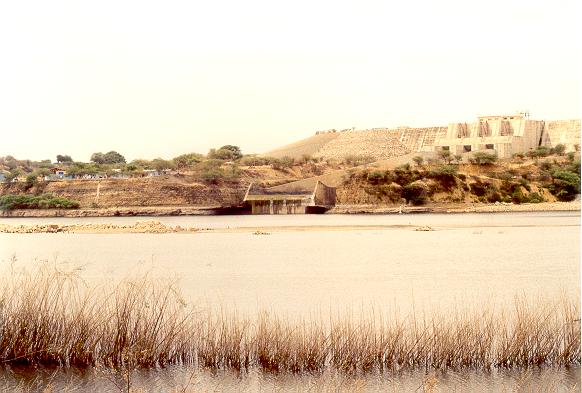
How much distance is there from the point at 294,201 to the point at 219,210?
5.22 m

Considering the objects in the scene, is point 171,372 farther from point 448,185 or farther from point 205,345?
point 448,185

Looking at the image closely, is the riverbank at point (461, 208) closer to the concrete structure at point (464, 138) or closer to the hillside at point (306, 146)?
the concrete structure at point (464, 138)

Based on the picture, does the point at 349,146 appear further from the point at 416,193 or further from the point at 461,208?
the point at 461,208

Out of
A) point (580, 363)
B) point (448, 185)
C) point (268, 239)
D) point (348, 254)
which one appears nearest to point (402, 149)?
point (448, 185)

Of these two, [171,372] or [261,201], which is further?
[261,201]

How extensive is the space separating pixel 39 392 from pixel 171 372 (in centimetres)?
124

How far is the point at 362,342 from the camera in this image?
8.63 meters

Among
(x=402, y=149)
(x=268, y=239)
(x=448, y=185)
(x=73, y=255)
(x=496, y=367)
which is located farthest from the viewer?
(x=402, y=149)

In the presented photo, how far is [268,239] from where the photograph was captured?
32.4m

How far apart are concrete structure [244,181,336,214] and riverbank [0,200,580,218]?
1.29 meters

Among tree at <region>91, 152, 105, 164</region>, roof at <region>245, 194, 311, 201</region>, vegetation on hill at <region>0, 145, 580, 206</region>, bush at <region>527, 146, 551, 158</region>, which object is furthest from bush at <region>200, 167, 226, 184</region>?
bush at <region>527, 146, 551, 158</region>

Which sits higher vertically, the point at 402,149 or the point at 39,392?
the point at 402,149

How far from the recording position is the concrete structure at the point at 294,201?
6038 cm

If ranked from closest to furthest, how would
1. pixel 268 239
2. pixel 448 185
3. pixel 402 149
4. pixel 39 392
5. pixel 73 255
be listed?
pixel 39 392
pixel 73 255
pixel 268 239
pixel 448 185
pixel 402 149
